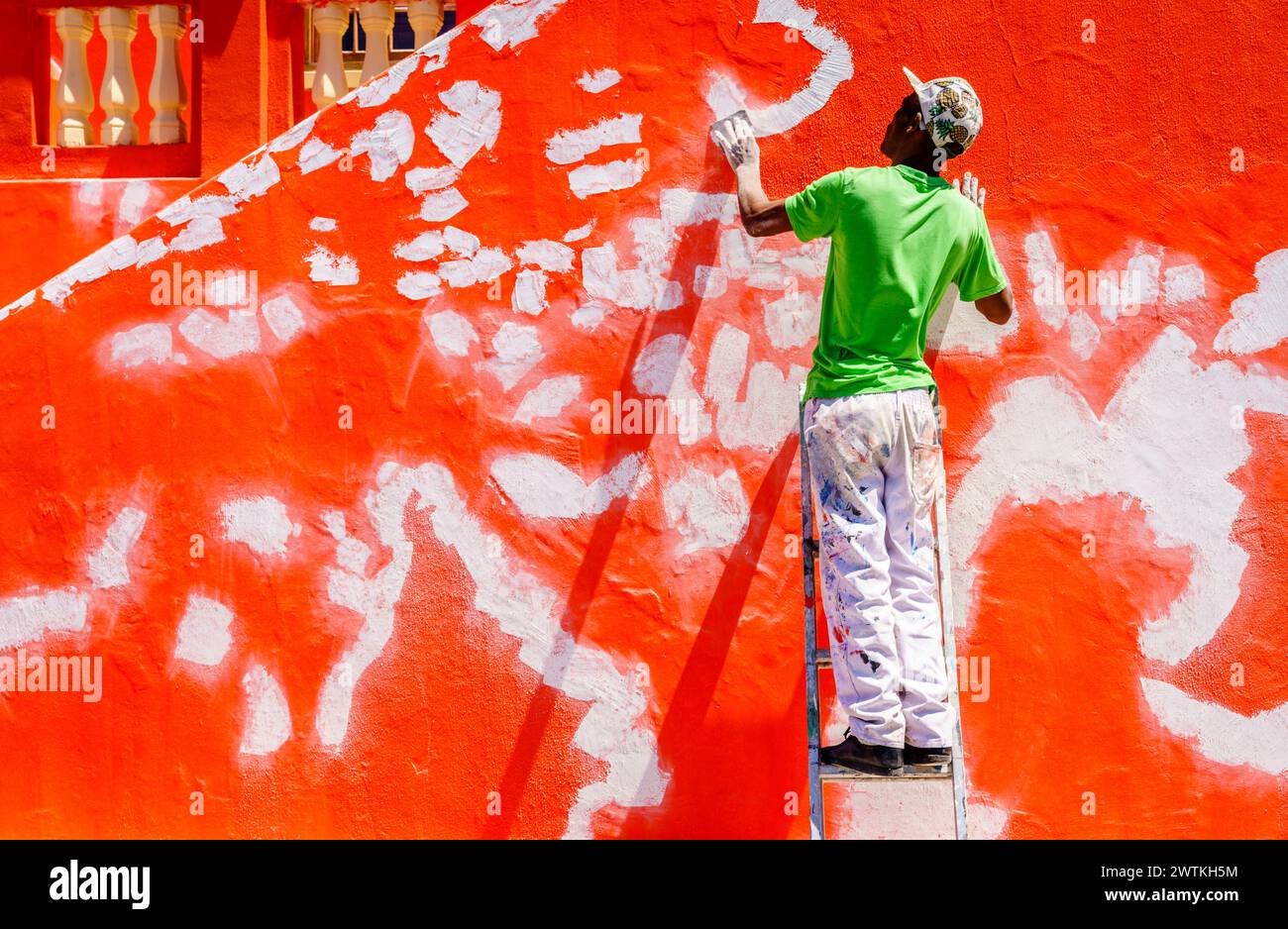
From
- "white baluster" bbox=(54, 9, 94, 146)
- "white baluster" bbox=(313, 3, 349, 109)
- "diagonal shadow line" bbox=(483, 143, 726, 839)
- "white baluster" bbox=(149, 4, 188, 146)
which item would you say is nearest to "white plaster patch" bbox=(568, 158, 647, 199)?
"diagonal shadow line" bbox=(483, 143, 726, 839)

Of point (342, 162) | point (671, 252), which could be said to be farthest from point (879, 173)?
point (342, 162)

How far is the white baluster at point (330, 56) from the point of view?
15.4 ft

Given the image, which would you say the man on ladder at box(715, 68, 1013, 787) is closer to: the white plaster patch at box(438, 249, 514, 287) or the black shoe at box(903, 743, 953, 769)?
the black shoe at box(903, 743, 953, 769)

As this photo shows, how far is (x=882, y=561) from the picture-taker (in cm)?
308

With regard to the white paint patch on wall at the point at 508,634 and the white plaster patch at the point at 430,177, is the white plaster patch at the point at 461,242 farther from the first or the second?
the white paint patch on wall at the point at 508,634

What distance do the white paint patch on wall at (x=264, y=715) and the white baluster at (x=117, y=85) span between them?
7.10ft

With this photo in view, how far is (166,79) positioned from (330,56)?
1.89 feet

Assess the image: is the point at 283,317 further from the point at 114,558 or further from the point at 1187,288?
the point at 1187,288

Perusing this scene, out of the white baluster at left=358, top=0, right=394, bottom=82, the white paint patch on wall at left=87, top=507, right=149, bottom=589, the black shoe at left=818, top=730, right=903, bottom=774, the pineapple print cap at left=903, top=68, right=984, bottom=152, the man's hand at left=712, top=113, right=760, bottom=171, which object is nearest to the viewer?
the black shoe at left=818, top=730, right=903, bottom=774

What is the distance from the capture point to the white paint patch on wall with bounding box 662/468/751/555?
141 inches

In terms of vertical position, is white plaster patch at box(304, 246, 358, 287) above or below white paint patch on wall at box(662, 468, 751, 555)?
above

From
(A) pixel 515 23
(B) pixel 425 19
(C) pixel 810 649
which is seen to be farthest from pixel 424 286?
(B) pixel 425 19

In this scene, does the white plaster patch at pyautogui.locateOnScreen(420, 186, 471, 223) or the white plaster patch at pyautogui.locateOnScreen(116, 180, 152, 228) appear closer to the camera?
the white plaster patch at pyautogui.locateOnScreen(420, 186, 471, 223)

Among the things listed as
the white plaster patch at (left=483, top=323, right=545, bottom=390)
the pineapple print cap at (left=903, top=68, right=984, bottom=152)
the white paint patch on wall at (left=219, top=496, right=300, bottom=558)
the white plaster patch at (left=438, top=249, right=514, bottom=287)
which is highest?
the pineapple print cap at (left=903, top=68, right=984, bottom=152)
